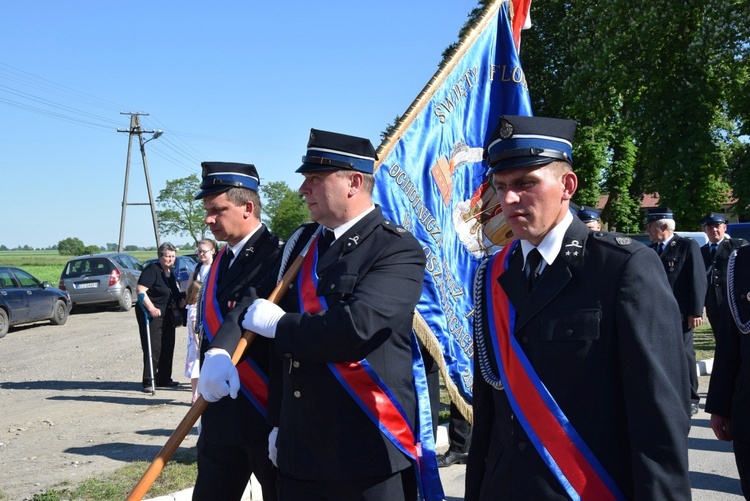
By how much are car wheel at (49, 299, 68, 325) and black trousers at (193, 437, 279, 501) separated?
16932 millimetres

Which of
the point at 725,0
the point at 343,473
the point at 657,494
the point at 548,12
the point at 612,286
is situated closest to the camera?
the point at 657,494

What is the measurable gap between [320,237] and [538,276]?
1246mm

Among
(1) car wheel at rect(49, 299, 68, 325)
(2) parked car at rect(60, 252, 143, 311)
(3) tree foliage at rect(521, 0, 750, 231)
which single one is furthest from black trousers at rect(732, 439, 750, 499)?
(2) parked car at rect(60, 252, 143, 311)

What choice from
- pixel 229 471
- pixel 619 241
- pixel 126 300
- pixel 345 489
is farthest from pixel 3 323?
pixel 619 241

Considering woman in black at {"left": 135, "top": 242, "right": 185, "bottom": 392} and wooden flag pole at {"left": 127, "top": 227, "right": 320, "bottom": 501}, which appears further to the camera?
woman in black at {"left": 135, "top": 242, "right": 185, "bottom": 392}

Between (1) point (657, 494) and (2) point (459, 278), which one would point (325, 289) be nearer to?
(1) point (657, 494)

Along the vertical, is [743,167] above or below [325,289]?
above

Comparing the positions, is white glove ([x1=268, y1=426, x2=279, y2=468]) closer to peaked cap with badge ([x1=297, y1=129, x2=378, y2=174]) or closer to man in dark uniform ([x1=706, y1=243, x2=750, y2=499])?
peaked cap with badge ([x1=297, y1=129, x2=378, y2=174])

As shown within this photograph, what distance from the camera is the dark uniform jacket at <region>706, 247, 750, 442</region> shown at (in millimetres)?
3389

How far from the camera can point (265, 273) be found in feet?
12.3

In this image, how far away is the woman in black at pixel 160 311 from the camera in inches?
412

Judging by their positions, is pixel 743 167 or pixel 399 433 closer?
pixel 399 433

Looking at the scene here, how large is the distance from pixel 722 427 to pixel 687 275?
494 cm

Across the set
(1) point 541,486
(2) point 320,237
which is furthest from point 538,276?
(2) point 320,237
